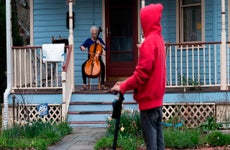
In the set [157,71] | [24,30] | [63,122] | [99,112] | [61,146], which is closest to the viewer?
[157,71]

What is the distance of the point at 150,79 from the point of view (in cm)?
554

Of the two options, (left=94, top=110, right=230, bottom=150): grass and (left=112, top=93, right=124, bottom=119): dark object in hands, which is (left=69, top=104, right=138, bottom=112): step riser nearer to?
(left=94, top=110, right=230, bottom=150): grass

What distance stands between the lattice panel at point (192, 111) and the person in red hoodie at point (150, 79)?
5.14 metres

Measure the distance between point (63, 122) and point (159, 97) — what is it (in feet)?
17.4

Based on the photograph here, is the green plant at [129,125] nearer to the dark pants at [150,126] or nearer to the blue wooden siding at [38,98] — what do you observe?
the blue wooden siding at [38,98]

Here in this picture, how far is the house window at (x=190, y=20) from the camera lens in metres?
13.5

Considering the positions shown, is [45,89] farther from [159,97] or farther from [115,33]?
[159,97]

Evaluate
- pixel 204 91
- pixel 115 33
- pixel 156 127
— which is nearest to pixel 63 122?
pixel 204 91

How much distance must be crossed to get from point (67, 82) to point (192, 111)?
2.96 metres

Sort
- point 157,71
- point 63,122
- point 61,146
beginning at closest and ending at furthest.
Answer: point 157,71 → point 61,146 → point 63,122

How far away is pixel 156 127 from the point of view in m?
5.82

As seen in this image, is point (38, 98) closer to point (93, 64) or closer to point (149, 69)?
point (93, 64)

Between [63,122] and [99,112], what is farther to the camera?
[99,112]

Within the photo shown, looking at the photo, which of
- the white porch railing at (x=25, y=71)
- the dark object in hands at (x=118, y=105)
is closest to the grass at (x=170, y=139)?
the dark object in hands at (x=118, y=105)
